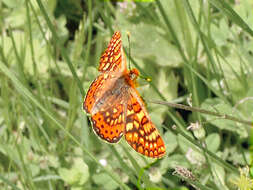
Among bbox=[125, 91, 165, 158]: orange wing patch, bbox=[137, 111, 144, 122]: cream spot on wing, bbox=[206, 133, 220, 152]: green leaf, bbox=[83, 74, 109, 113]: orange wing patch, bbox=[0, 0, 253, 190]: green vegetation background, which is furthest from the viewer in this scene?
bbox=[206, 133, 220, 152]: green leaf

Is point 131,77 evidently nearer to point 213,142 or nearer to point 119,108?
point 119,108

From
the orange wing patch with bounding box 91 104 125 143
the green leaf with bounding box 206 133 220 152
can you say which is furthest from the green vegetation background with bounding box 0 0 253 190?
the orange wing patch with bounding box 91 104 125 143

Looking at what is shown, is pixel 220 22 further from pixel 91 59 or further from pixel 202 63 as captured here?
pixel 91 59

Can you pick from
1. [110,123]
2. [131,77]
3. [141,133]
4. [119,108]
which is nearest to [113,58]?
[131,77]

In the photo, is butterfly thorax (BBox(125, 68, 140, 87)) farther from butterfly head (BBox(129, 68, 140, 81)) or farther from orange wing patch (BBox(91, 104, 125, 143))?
orange wing patch (BBox(91, 104, 125, 143))

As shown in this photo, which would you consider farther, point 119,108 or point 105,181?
point 105,181

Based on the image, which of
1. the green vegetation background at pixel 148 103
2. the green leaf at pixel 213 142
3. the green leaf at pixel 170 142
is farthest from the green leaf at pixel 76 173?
the green leaf at pixel 213 142

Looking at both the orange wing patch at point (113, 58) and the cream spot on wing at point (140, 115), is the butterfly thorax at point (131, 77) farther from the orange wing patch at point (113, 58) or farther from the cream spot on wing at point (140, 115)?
the cream spot on wing at point (140, 115)

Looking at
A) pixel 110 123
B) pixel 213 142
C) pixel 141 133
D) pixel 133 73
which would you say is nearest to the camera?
pixel 141 133
